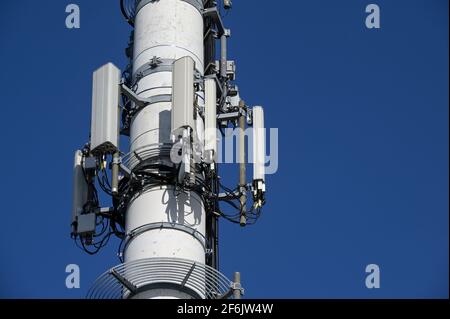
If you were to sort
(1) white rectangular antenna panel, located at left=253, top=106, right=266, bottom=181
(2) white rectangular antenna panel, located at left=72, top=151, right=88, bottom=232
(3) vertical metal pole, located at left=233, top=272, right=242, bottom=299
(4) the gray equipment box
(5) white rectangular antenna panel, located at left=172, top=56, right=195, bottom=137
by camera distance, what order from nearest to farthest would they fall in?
(3) vertical metal pole, located at left=233, top=272, right=242, bottom=299
(5) white rectangular antenna panel, located at left=172, top=56, right=195, bottom=137
(4) the gray equipment box
(1) white rectangular antenna panel, located at left=253, top=106, right=266, bottom=181
(2) white rectangular antenna panel, located at left=72, top=151, right=88, bottom=232

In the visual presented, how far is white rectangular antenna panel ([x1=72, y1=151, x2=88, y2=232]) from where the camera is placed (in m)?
56.0

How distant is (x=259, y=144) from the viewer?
5650 centimetres

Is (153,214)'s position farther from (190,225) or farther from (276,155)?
(276,155)

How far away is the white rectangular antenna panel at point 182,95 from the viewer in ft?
176

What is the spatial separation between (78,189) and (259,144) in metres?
6.20

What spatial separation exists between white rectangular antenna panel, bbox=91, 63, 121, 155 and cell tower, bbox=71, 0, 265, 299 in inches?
1.3

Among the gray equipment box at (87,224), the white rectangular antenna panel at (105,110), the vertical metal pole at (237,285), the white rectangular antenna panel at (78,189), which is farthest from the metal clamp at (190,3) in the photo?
the vertical metal pole at (237,285)

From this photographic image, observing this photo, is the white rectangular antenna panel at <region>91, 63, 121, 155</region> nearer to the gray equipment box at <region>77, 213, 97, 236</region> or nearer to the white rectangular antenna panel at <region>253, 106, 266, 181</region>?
the gray equipment box at <region>77, 213, 97, 236</region>

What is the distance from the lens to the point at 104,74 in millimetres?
55156

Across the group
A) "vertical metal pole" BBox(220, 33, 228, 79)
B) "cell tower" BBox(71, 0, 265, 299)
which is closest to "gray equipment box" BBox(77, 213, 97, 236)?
"cell tower" BBox(71, 0, 265, 299)

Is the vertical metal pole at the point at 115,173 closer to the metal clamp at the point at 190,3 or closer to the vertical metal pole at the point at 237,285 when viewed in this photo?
the vertical metal pole at the point at 237,285

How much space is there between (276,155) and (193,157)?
416 centimetres

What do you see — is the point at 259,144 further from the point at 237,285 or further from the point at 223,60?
the point at 237,285

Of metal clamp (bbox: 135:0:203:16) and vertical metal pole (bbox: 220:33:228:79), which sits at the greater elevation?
metal clamp (bbox: 135:0:203:16)
